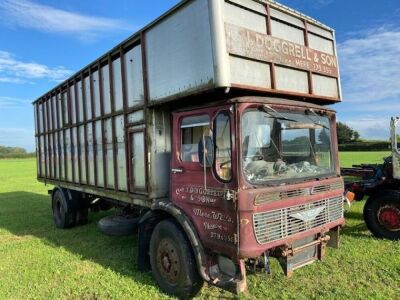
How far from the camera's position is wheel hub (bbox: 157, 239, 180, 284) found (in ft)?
16.1

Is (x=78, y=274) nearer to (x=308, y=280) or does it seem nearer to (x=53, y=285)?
(x=53, y=285)

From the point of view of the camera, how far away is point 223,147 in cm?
430

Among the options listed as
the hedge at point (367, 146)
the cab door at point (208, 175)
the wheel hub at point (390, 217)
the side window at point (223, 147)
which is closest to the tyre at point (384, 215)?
the wheel hub at point (390, 217)

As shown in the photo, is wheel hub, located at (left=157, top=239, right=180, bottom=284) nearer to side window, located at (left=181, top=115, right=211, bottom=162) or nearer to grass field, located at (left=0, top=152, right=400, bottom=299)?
grass field, located at (left=0, top=152, right=400, bottom=299)

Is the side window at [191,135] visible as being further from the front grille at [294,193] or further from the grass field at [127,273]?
the grass field at [127,273]

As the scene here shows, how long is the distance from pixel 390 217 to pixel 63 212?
286 inches

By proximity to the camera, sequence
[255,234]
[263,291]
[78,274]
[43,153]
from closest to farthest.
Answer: [255,234], [263,291], [78,274], [43,153]

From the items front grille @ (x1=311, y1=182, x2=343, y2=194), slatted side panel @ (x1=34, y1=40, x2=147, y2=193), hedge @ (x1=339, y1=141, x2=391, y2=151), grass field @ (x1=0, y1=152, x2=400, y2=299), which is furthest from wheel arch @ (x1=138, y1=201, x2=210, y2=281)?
hedge @ (x1=339, y1=141, x2=391, y2=151)

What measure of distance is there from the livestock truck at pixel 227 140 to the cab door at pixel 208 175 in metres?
0.02

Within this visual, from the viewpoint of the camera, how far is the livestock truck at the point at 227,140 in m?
4.21

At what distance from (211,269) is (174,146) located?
1620mm

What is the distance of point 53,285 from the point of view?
5629mm

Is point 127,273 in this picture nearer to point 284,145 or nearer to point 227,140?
point 227,140

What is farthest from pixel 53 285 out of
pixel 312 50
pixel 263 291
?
pixel 312 50
